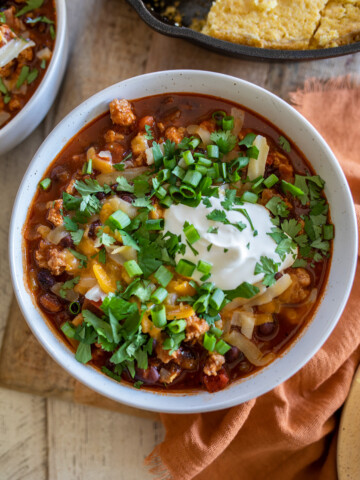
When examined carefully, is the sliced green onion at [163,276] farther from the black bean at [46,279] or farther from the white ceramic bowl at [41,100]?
the white ceramic bowl at [41,100]

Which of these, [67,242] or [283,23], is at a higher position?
[283,23]

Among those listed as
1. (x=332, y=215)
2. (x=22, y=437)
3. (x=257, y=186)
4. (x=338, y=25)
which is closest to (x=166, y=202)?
(x=257, y=186)

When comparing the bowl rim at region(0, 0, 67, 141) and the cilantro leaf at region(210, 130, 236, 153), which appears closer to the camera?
the cilantro leaf at region(210, 130, 236, 153)

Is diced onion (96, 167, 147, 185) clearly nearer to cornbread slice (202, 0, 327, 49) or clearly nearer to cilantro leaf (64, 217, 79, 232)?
cilantro leaf (64, 217, 79, 232)

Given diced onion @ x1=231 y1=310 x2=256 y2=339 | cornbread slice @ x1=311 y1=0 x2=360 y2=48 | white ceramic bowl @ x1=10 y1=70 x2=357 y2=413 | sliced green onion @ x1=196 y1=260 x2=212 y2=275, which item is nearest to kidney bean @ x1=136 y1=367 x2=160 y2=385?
white ceramic bowl @ x1=10 y1=70 x2=357 y2=413

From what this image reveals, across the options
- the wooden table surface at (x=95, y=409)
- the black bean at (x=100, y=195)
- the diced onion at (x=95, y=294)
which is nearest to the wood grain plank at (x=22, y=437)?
the wooden table surface at (x=95, y=409)

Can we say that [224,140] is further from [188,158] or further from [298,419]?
[298,419]
